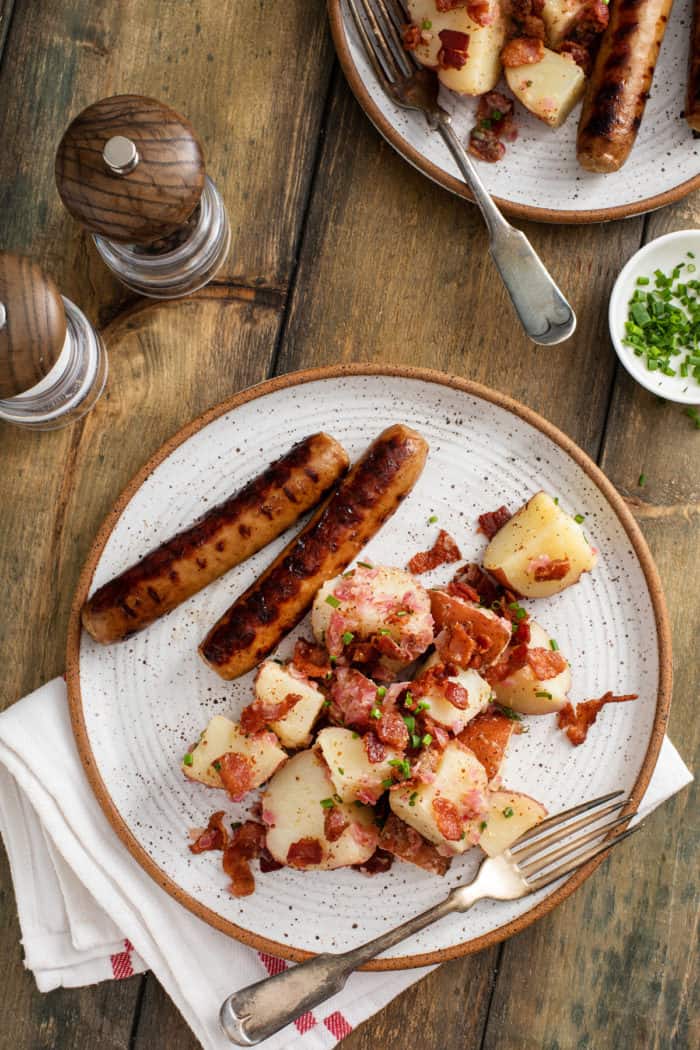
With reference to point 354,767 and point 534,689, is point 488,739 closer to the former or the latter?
point 534,689

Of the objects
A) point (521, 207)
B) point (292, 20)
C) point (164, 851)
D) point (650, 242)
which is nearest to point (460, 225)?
point (521, 207)

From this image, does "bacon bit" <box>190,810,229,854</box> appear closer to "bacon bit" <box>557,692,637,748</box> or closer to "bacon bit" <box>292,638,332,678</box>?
"bacon bit" <box>292,638,332,678</box>

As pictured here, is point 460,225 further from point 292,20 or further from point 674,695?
point 674,695

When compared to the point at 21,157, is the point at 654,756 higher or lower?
lower

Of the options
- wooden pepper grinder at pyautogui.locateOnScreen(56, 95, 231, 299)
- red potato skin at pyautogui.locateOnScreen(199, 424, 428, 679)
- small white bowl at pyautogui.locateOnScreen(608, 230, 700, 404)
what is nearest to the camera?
wooden pepper grinder at pyautogui.locateOnScreen(56, 95, 231, 299)

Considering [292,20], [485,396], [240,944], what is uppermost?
[292,20]

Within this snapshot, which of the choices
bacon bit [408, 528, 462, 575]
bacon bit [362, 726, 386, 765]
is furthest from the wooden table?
bacon bit [362, 726, 386, 765]

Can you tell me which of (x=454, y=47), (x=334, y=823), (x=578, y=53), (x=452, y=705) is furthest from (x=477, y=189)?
(x=334, y=823)
